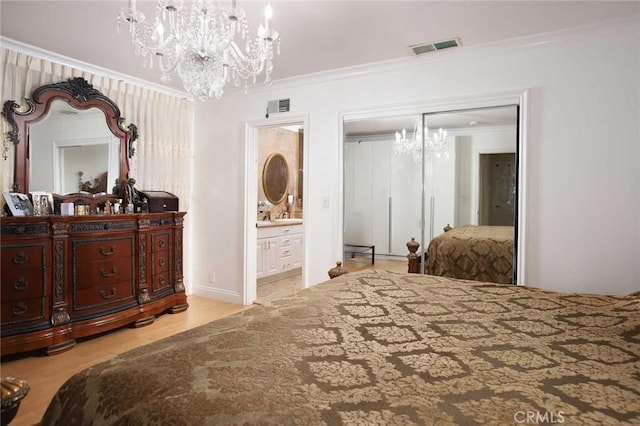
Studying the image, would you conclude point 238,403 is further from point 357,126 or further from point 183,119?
point 183,119

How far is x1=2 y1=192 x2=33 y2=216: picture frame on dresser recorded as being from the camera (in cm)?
313

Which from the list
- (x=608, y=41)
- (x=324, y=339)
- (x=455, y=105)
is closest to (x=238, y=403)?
(x=324, y=339)

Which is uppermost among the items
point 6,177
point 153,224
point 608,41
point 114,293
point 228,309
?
point 608,41

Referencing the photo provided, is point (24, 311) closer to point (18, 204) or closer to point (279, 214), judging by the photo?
point (18, 204)

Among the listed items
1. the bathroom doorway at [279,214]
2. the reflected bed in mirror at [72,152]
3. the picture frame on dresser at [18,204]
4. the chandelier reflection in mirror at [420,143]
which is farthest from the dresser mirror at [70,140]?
the chandelier reflection in mirror at [420,143]

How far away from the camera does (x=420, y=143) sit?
11.8 ft

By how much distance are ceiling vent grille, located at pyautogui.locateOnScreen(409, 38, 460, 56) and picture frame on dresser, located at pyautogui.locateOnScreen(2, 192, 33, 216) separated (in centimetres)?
348

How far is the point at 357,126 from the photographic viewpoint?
12.8 feet

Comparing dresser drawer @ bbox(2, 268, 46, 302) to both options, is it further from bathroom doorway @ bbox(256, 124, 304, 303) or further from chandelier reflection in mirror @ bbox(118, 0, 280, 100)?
bathroom doorway @ bbox(256, 124, 304, 303)

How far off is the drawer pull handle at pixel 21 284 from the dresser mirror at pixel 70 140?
0.83m

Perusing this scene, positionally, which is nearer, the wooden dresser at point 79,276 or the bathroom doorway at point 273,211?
the wooden dresser at point 79,276

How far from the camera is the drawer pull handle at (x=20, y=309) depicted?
295 centimetres

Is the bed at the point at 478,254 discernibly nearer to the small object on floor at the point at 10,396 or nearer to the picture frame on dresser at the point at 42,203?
the small object on floor at the point at 10,396

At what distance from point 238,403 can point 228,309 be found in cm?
362
